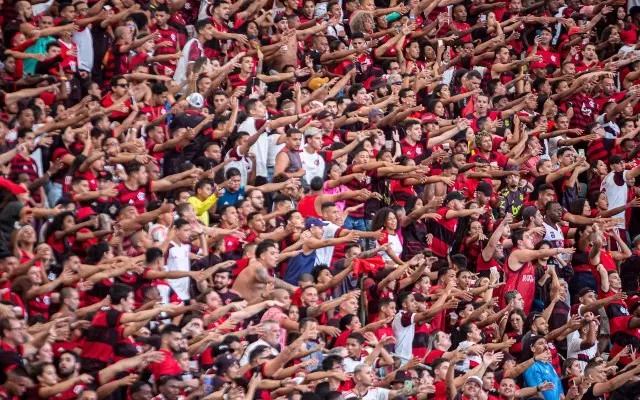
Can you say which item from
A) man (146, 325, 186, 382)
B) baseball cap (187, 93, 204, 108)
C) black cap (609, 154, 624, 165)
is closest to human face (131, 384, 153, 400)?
man (146, 325, 186, 382)

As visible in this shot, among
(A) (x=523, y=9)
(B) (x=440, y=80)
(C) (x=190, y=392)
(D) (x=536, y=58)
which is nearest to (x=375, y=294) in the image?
(C) (x=190, y=392)

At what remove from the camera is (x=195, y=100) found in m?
15.9

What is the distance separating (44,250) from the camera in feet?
41.1

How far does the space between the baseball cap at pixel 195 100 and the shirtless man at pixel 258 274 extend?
2.57 metres

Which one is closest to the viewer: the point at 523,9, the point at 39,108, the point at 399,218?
the point at 39,108

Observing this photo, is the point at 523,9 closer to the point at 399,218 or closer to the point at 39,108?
the point at 399,218

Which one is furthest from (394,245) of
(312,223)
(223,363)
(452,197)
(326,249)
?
(223,363)

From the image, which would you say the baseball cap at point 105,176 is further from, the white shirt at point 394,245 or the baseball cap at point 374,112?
the baseball cap at point 374,112

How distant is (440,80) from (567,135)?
71.6 inches

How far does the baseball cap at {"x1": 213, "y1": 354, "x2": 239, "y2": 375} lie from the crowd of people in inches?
4.9

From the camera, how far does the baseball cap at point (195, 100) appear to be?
624 inches

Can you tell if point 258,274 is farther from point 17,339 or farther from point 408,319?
point 17,339

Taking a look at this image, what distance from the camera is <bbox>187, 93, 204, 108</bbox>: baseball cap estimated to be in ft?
52.0

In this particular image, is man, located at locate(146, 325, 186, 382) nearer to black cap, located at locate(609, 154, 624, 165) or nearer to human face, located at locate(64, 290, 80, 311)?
human face, located at locate(64, 290, 80, 311)
